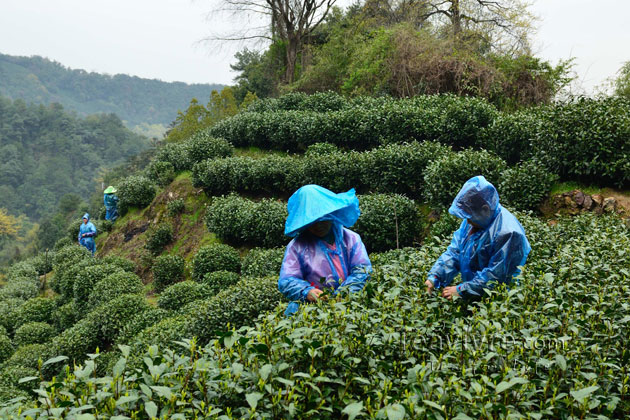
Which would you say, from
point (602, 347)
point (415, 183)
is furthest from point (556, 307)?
point (415, 183)

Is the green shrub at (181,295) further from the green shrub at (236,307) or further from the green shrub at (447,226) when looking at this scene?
the green shrub at (447,226)

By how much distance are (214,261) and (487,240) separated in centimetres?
682

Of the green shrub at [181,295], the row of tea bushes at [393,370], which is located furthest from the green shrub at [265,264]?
the row of tea bushes at [393,370]

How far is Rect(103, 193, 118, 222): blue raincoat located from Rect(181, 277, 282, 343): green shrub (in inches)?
465

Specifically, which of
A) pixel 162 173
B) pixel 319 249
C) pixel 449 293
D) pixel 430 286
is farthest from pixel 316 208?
pixel 162 173

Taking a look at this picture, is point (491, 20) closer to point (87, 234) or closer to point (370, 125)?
point (370, 125)

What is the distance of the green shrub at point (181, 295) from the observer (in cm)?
770

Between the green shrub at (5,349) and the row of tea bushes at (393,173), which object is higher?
the row of tea bushes at (393,173)

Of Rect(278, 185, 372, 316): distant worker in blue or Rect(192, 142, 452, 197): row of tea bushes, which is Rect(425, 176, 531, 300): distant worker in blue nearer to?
Rect(278, 185, 372, 316): distant worker in blue

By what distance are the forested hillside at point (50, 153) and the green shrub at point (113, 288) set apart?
204 feet

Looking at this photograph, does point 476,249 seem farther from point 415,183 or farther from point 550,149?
point 415,183

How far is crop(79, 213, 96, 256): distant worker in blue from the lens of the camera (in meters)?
14.1

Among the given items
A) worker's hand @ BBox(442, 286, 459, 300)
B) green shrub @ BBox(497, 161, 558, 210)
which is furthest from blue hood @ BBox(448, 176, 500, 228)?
green shrub @ BBox(497, 161, 558, 210)

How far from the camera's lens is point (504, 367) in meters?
1.86
